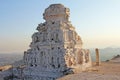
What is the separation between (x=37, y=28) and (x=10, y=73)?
20.6ft

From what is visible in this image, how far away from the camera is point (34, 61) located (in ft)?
84.9

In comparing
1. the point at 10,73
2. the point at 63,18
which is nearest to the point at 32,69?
the point at 10,73

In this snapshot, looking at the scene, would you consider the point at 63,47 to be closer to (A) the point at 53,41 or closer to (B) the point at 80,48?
(A) the point at 53,41

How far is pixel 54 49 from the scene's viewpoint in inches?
965

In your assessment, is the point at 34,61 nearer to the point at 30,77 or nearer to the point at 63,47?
the point at 30,77

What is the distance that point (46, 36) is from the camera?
85.0ft

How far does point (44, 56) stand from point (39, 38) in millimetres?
2654

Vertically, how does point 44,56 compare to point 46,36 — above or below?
below

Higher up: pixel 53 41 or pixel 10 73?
pixel 53 41

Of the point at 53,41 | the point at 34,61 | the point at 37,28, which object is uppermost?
the point at 37,28

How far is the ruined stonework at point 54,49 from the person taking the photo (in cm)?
2383

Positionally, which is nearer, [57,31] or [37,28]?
[57,31]

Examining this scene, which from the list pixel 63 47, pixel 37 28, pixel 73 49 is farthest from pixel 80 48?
pixel 37 28

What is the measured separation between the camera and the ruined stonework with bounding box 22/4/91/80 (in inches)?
938
